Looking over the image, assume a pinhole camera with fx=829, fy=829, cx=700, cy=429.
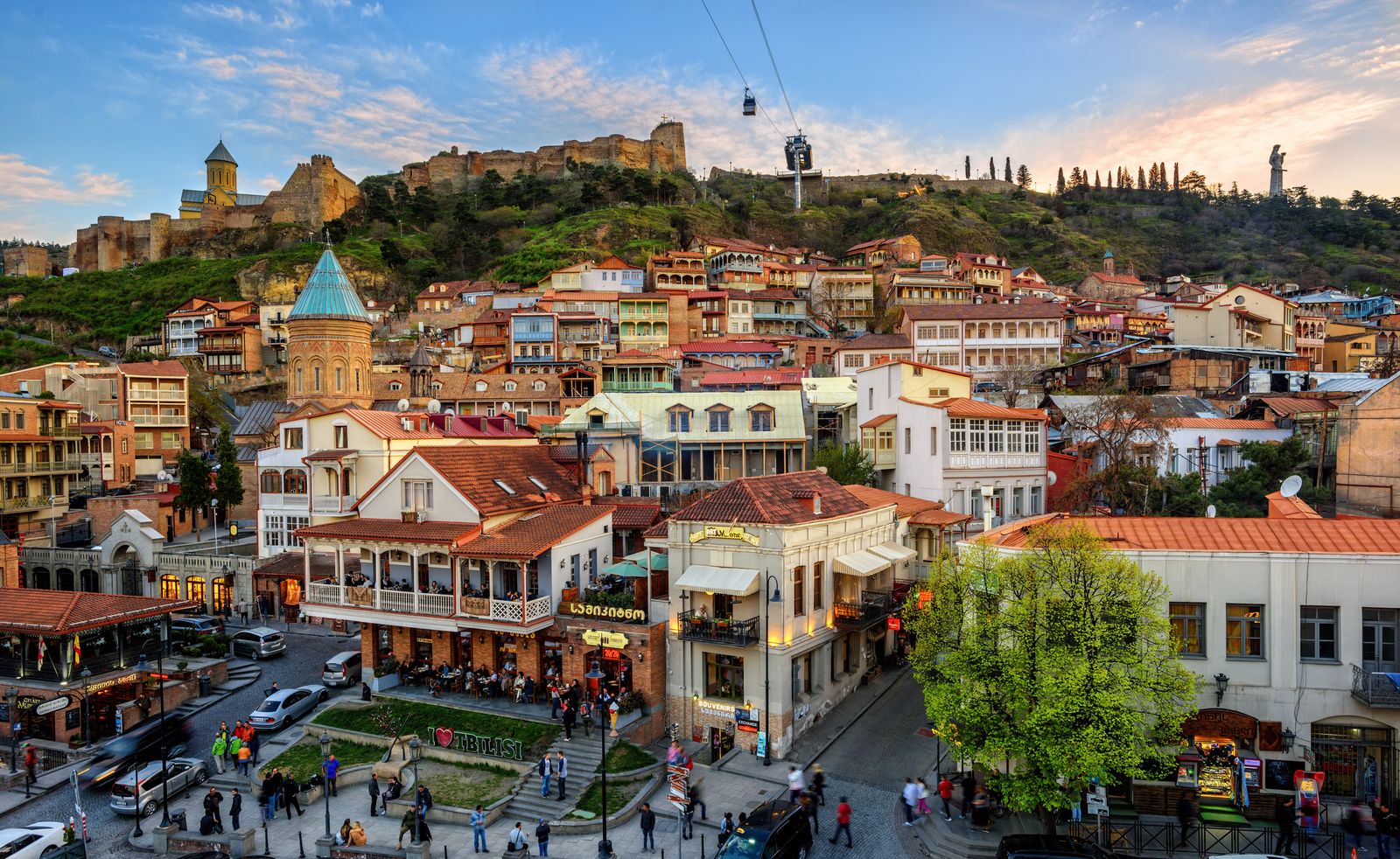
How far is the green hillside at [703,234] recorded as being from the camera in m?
90.9

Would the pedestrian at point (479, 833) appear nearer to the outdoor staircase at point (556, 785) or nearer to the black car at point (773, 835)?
the outdoor staircase at point (556, 785)

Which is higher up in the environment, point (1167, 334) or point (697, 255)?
point (697, 255)

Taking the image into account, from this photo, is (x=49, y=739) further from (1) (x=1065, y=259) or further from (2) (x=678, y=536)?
(1) (x=1065, y=259)

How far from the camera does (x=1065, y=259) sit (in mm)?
Result: 106250

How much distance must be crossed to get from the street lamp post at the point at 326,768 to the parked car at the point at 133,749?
399 centimetres

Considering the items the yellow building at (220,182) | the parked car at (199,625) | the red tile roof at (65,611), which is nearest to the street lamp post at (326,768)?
the red tile roof at (65,611)

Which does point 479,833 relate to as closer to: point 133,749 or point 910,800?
point 910,800

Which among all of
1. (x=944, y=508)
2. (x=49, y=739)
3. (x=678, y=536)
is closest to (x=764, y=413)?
(x=944, y=508)

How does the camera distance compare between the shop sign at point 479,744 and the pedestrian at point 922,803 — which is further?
the shop sign at point 479,744

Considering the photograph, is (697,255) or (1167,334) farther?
(697,255)

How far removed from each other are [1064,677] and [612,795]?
11116 mm

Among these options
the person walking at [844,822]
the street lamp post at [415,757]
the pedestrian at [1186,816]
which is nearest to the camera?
the pedestrian at [1186,816]

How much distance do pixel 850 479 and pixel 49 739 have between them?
29186mm

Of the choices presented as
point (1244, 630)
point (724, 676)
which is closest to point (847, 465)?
point (724, 676)
